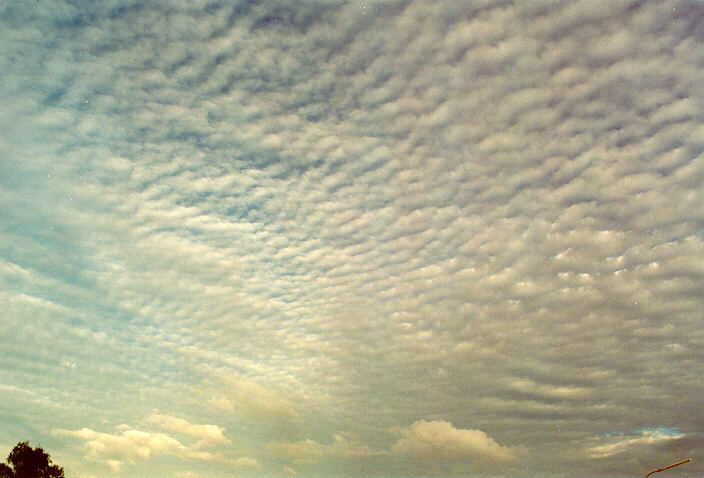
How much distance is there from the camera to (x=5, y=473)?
135m

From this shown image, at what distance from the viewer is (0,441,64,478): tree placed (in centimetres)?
13512

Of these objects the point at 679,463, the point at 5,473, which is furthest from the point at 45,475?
the point at 679,463

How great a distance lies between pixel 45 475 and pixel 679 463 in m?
170

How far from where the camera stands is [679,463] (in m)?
23.0

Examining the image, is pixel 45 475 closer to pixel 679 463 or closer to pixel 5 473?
pixel 5 473

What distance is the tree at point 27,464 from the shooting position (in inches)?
5320

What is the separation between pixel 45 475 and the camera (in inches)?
5428

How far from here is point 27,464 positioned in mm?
135750

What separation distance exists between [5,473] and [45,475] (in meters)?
10.5

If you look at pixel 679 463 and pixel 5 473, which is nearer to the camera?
pixel 679 463

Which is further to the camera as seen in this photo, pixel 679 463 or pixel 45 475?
pixel 45 475
